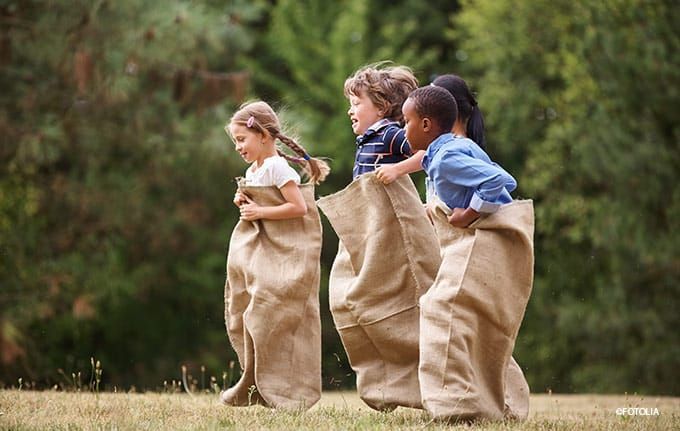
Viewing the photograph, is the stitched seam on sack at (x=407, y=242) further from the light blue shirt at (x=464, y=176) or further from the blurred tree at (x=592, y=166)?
the blurred tree at (x=592, y=166)

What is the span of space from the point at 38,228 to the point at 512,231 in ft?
41.7

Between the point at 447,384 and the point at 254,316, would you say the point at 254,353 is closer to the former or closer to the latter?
the point at 254,316

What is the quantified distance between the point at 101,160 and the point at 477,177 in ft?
42.4

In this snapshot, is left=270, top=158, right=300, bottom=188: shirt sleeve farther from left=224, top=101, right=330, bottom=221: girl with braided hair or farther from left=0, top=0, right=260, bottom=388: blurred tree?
left=0, top=0, right=260, bottom=388: blurred tree

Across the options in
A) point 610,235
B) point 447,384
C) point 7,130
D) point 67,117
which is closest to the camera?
point 447,384

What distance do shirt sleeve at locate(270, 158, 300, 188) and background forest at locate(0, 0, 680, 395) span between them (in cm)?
739

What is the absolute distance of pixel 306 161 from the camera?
21.6 ft

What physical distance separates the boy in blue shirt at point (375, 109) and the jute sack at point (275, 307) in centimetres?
38

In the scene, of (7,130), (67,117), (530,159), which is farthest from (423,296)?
(530,159)

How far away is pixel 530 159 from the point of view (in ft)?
69.4

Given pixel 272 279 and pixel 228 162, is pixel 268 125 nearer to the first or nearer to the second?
pixel 272 279

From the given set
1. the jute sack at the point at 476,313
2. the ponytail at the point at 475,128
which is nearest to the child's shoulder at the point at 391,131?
the ponytail at the point at 475,128

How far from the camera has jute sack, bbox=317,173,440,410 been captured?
6.23 meters

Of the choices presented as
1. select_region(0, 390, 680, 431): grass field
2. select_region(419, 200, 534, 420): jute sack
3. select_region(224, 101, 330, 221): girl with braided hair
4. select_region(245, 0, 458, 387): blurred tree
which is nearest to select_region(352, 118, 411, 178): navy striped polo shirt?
select_region(224, 101, 330, 221): girl with braided hair
